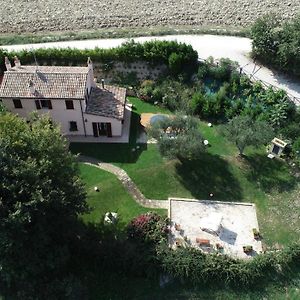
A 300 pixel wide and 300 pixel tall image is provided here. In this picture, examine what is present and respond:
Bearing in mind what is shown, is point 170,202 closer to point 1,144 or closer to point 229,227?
point 229,227

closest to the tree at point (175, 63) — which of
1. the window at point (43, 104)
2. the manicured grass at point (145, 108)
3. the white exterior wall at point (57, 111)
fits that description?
the manicured grass at point (145, 108)

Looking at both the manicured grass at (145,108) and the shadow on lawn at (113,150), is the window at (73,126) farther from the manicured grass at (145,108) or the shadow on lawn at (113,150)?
the manicured grass at (145,108)

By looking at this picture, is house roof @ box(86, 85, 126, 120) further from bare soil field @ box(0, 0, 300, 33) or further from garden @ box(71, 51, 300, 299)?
bare soil field @ box(0, 0, 300, 33)

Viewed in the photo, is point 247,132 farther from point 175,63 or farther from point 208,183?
point 175,63

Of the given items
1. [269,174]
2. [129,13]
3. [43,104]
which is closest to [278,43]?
[269,174]

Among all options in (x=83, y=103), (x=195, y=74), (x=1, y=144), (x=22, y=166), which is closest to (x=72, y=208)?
(x=22, y=166)
